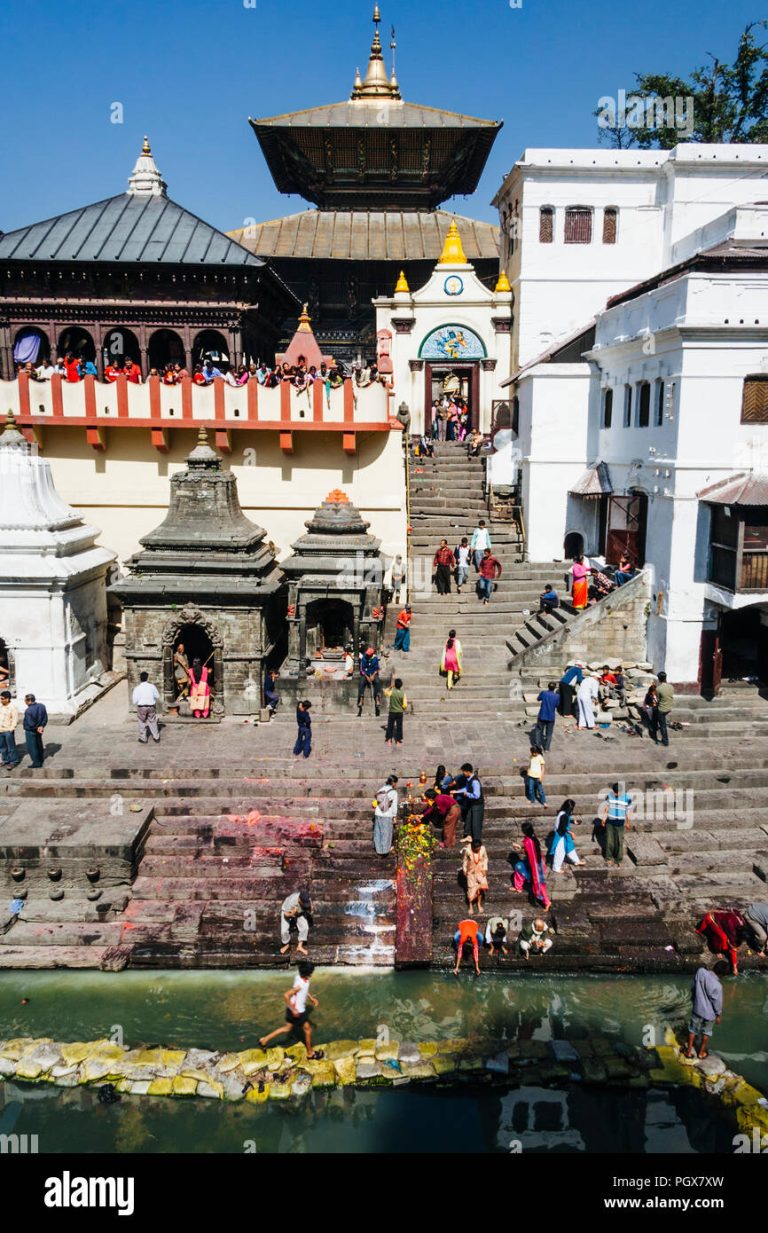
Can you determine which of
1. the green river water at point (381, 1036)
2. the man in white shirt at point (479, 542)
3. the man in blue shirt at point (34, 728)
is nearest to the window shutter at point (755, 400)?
the man in white shirt at point (479, 542)

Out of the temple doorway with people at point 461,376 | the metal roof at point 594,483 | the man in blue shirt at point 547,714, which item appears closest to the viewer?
the man in blue shirt at point 547,714

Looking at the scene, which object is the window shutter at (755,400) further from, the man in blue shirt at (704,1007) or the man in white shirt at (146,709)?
the man in white shirt at (146,709)

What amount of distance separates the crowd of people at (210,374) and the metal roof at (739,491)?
804cm

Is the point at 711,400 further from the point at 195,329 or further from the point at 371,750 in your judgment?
the point at 195,329

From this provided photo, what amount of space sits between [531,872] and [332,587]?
7312 mm

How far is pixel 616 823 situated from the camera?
12195 mm

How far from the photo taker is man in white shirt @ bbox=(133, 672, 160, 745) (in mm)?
15242

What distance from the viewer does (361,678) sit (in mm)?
16578

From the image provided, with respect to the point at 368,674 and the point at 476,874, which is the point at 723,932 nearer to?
the point at 476,874

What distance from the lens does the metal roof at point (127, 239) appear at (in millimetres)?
21125

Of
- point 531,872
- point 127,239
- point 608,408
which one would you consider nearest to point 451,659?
point 531,872

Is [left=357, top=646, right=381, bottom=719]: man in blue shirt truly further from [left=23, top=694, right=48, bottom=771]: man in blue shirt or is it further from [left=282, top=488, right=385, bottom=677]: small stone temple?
[left=23, top=694, right=48, bottom=771]: man in blue shirt

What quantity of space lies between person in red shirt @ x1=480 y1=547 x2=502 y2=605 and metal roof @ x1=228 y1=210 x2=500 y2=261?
11794mm

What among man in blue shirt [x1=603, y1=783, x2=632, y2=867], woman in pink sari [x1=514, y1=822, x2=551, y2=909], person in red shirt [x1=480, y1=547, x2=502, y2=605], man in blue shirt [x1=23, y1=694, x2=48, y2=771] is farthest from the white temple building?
man in blue shirt [x1=23, y1=694, x2=48, y2=771]
